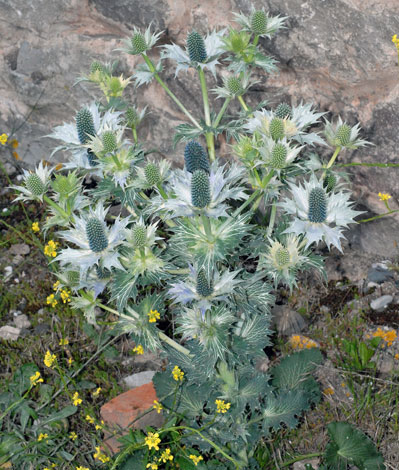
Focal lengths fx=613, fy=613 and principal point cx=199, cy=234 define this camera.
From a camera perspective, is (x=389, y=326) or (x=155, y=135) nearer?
(x=389, y=326)

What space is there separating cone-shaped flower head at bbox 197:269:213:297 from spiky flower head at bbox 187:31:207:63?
105 centimetres

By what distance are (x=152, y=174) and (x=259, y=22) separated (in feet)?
2.86

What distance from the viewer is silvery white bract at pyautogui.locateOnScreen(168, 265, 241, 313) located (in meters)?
2.46

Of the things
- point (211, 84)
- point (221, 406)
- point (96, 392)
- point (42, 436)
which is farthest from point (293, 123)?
point (42, 436)

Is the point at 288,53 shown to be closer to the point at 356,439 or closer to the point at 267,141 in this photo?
the point at 267,141

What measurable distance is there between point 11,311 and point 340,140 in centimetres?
241

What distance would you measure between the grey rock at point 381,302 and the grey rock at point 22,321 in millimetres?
2130

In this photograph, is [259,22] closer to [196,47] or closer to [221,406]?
[196,47]

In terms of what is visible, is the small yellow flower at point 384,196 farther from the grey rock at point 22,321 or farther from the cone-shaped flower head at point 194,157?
the grey rock at point 22,321

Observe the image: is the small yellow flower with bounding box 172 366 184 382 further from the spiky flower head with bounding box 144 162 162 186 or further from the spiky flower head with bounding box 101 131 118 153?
the spiky flower head with bounding box 101 131 118 153

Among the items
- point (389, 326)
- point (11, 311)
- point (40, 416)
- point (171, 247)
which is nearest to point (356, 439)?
point (389, 326)

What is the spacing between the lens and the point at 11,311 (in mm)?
3996

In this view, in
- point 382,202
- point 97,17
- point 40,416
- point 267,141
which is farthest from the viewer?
point 97,17

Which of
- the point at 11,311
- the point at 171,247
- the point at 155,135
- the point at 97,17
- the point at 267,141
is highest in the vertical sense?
the point at 267,141
